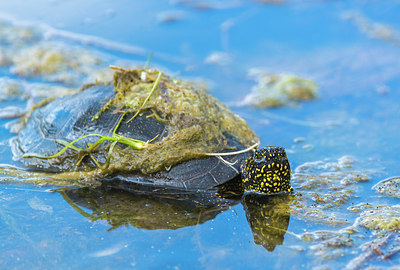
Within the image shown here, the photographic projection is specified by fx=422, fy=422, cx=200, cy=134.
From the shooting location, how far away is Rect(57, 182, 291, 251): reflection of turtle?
3.32m

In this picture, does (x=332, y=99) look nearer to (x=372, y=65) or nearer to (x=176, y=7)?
(x=372, y=65)

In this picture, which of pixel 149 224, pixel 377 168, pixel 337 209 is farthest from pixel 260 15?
pixel 149 224

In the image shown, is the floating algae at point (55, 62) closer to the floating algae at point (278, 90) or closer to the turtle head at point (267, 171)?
the floating algae at point (278, 90)

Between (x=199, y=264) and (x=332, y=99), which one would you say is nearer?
(x=199, y=264)

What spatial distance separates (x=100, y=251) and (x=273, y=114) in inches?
131

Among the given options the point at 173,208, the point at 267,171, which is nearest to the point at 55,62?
the point at 173,208

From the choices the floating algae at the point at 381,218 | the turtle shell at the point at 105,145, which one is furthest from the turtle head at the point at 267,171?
the floating algae at the point at 381,218

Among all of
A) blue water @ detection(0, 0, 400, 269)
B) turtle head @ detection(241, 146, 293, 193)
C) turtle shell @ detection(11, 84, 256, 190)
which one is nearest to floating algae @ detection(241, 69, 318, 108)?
blue water @ detection(0, 0, 400, 269)

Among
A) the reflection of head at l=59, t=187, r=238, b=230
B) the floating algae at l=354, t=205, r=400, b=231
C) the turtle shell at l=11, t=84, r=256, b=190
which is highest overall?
the turtle shell at l=11, t=84, r=256, b=190

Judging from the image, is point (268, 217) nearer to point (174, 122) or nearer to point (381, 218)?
point (381, 218)

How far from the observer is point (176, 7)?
8078 mm

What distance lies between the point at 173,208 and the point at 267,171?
85cm

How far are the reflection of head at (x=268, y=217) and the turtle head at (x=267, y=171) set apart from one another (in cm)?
10

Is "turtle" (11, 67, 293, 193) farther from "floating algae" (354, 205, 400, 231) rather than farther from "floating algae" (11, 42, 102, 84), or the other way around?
"floating algae" (11, 42, 102, 84)
